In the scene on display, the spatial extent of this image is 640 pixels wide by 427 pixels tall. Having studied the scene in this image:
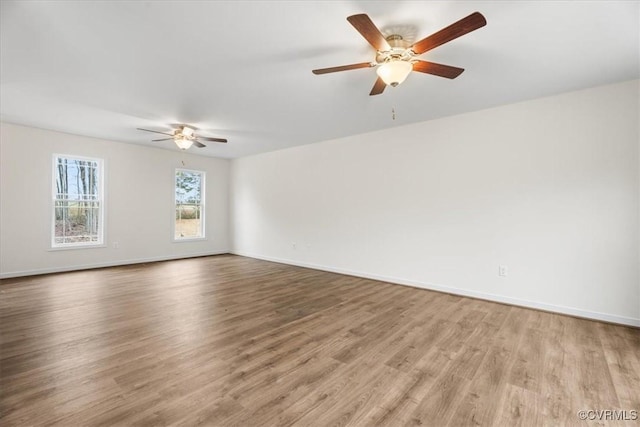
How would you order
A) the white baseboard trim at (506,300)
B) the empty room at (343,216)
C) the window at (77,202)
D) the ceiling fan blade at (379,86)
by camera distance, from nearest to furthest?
1. the empty room at (343,216)
2. the ceiling fan blade at (379,86)
3. the white baseboard trim at (506,300)
4. the window at (77,202)

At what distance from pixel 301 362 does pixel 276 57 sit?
2614 mm

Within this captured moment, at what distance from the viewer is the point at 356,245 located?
510cm

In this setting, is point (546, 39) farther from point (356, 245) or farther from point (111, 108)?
point (111, 108)

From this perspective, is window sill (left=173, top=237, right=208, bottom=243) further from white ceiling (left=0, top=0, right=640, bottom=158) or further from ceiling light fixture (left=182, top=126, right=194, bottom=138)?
white ceiling (left=0, top=0, right=640, bottom=158)

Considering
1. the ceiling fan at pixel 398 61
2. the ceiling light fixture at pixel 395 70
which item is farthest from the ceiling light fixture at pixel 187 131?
the ceiling light fixture at pixel 395 70

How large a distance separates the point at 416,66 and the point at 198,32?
1.77 meters

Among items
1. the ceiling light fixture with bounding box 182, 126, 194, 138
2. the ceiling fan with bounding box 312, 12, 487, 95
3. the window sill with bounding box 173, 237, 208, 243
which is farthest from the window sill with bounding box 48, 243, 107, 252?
the ceiling fan with bounding box 312, 12, 487, 95

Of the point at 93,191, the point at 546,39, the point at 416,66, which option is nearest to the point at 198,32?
the point at 416,66

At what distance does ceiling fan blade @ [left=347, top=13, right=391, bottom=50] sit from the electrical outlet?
3063mm

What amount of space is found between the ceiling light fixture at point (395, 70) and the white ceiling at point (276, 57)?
9.3 inches

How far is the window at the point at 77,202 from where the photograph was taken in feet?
16.9

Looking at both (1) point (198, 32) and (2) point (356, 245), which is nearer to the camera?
(1) point (198, 32)

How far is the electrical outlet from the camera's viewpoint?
11.8ft

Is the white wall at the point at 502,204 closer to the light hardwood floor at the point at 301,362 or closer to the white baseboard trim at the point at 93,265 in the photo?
the light hardwood floor at the point at 301,362
